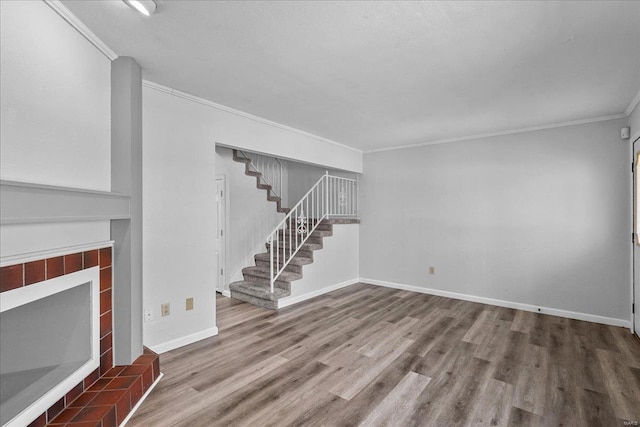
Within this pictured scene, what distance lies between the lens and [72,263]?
5.75 ft

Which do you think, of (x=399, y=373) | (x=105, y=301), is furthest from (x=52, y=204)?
(x=399, y=373)

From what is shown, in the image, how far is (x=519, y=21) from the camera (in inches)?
69.5

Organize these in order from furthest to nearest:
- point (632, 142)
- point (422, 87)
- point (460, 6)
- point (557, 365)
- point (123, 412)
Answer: point (632, 142), point (422, 87), point (557, 365), point (123, 412), point (460, 6)

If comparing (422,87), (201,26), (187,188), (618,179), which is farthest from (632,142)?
(187,188)

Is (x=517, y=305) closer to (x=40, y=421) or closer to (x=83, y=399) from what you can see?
(x=83, y=399)

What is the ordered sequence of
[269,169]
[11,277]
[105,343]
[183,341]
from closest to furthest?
1. [11,277]
2. [105,343]
3. [183,341]
4. [269,169]

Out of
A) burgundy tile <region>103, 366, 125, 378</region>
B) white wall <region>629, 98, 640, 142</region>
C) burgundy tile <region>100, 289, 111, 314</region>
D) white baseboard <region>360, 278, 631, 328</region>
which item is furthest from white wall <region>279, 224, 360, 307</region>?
white wall <region>629, 98, 640, 142</region>

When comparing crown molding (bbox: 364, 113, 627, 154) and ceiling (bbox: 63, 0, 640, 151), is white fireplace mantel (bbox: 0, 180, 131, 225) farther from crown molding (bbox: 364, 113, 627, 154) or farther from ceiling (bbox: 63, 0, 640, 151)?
crown molding (bbox: 364, 113, 627, 154)

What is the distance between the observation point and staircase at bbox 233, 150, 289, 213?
195 inches

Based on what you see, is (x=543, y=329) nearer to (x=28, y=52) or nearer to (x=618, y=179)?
(x=618, y=179)

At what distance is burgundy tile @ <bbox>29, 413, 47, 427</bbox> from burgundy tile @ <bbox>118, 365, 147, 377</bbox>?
49 centimetres

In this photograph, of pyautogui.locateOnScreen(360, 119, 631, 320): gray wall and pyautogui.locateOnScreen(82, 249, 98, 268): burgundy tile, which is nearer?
pyautogui.locateOnScreen(82, 249, 98, 268): burgundy tile

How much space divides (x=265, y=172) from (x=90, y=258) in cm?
403

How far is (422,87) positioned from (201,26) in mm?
1890
